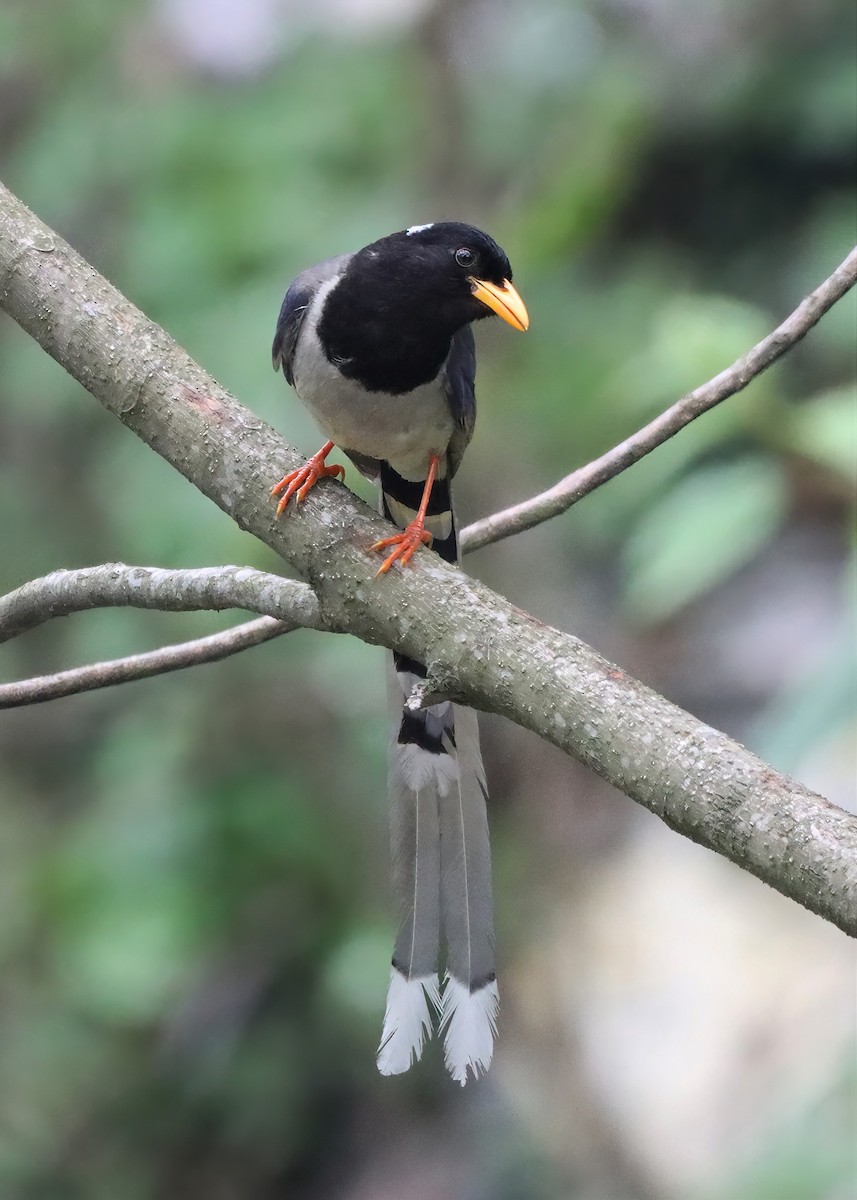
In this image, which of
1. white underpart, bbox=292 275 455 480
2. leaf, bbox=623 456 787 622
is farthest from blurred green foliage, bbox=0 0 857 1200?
white underpart, bbox=292 275 455 480

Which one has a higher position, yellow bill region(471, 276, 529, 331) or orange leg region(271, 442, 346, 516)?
yellow bill region(471, 276, 529, 331)

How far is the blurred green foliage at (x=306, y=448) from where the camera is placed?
3760mm

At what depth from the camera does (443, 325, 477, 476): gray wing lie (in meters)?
2.65

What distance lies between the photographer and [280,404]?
12.4 feet

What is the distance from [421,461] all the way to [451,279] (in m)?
0.37

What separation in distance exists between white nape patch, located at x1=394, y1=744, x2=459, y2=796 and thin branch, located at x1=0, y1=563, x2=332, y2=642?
435mm

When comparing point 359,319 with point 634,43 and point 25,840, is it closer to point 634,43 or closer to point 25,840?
point 25,840

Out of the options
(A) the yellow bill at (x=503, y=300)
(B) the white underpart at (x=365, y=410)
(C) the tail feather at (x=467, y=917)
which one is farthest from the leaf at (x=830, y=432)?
(C) the tail feather at (x=467, y=917)

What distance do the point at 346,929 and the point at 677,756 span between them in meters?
2.67

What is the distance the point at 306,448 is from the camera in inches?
148

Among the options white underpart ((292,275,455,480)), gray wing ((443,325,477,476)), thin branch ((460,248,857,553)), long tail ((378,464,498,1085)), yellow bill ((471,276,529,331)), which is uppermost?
yellow bill ((471,276,529,331))

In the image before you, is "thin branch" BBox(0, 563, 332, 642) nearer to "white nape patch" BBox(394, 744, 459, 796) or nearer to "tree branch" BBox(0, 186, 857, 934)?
"tree branch" BBox(0, 186, 857, 934)

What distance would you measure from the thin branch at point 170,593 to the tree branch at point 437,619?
0.07 m

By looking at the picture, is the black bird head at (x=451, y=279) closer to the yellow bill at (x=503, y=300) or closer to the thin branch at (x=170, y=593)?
the yellow bill at (x=503, y=300)
